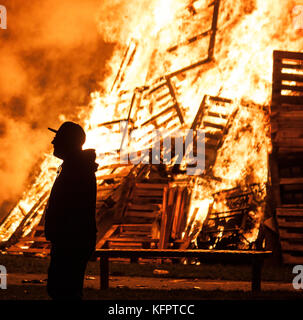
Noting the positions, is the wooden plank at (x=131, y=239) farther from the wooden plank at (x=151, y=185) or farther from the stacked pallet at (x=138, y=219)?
the wooden plank at (x=151, y=185)

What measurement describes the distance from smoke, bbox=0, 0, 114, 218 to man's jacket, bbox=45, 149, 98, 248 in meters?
20.2

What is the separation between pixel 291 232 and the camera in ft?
49.6

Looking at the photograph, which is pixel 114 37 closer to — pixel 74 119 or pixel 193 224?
pixel 74 119

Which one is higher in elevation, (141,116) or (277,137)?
(141,116)

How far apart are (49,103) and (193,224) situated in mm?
10550

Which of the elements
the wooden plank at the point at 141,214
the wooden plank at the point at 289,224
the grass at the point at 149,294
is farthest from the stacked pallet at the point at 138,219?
the grass at the point at 149,294

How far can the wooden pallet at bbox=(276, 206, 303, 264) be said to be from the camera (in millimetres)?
14719

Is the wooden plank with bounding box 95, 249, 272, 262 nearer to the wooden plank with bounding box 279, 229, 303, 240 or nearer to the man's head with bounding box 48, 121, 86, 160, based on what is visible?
the man's head with bounding box 48, 121, 86, 160

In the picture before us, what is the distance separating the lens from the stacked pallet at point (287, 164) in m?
15.1

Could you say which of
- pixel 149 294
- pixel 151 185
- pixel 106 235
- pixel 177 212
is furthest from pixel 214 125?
pixel 149 294

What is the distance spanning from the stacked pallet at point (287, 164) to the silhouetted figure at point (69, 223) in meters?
10.5

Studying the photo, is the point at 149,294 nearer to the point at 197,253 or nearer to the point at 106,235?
the point at 197,253
